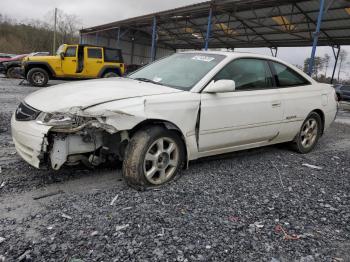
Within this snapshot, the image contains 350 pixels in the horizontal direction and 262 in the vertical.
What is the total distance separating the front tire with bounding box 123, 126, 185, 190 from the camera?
3.17m

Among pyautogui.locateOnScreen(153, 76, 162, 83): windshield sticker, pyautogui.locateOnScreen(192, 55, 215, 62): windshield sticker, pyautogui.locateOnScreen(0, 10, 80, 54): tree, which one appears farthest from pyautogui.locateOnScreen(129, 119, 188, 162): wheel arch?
pyautogui.locateOnScreen(0, 10, 80, 54): tree

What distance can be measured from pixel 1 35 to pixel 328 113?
52.0 metres

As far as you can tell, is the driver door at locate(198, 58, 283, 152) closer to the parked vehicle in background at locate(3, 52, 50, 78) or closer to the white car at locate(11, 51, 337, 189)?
the white car at locate(11, 51, 337, 189)

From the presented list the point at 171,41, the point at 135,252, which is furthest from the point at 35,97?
the point at 171,41

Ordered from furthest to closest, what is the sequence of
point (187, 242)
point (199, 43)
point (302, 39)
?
point (199, 43), point (302, 39), point (187, 242)

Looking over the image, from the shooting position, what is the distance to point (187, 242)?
7.96 feet

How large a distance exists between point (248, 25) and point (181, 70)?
17.0 m

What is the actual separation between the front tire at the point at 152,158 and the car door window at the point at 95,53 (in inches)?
505

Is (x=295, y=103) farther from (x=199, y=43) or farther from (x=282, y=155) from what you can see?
(x=199, y=43)

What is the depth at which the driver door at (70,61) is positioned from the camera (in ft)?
48.2

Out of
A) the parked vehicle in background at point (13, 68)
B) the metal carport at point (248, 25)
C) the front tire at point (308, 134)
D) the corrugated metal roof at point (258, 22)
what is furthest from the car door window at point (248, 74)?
the parked vehicle in background at point (13, 68)

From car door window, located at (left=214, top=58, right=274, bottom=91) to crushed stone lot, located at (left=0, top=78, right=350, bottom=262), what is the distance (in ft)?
3.55

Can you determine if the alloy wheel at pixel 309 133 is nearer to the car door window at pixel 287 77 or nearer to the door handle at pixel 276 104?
the car door window at pixel 287 77

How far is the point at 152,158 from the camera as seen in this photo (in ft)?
10.8
